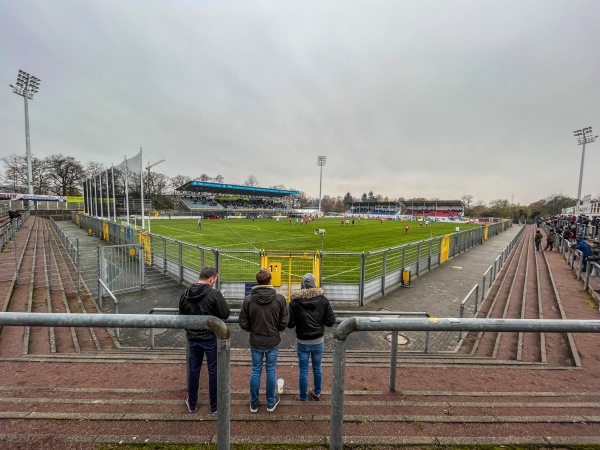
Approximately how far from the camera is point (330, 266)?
14.5 m

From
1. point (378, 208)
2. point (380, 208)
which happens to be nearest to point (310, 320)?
point (378, 208)

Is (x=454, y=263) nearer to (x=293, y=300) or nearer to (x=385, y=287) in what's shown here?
(x=385, y=287)

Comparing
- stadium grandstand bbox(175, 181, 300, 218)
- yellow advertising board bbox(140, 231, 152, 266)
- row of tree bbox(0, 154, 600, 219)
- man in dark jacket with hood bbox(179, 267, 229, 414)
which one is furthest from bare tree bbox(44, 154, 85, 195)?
man in dark jacket with hood bbox(179, 267, 229, 414)

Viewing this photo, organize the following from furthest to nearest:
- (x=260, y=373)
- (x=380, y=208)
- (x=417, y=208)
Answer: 1. (x=380, y=208)
2. (x=417, y=208)
3. (x=260, y=373)

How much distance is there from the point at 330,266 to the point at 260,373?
11319 millimetres

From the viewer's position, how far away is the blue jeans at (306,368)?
11.5ft

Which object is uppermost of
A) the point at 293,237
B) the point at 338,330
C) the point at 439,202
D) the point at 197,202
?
the point at 439,202

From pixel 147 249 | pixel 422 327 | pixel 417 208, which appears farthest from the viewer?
pixel 417 208

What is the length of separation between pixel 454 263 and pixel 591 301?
811 cm

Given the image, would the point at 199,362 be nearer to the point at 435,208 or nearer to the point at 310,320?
the point at 310,320

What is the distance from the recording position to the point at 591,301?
29.2 ft

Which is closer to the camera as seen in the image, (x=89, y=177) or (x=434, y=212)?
(x=89, y=177)

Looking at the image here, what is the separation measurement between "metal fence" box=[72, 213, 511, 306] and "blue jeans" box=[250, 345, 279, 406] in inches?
204

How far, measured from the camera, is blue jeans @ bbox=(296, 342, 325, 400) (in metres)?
3.50
